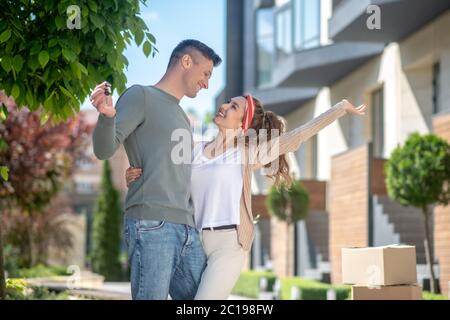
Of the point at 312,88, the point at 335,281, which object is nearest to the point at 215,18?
the point at 312,88

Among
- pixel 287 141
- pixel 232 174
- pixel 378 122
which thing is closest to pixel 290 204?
pixel 378 122

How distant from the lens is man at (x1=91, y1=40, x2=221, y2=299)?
13.3ft

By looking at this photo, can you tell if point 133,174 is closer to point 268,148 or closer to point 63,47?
point 268,148

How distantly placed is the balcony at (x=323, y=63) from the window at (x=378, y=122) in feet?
2.73

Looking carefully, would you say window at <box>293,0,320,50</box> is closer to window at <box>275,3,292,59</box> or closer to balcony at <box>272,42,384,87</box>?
window at <box>275,3,292,59</box>

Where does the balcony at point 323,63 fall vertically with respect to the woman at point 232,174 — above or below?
above

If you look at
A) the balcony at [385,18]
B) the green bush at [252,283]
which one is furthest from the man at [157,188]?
the green bush at [252,283]

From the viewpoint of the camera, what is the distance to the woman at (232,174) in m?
4.33

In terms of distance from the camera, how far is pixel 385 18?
15141 mm

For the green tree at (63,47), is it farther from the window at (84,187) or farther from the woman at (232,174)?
the window at (84,187)

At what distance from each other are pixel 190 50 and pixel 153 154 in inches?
24.1

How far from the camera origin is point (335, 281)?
1709cm
